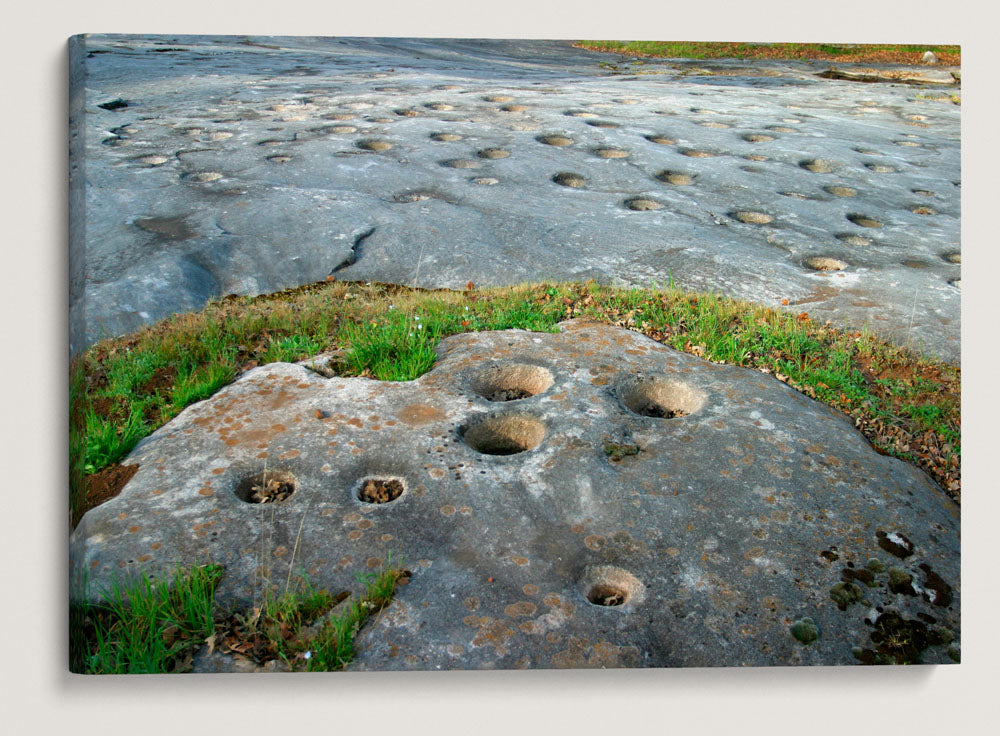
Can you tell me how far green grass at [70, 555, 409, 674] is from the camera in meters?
2.00

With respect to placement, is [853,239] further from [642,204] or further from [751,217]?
[642,204]

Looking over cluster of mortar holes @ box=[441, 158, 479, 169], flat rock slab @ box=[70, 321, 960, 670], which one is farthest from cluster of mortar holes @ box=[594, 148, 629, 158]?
flat rock slab @ box=[70, 321, 960, 670]

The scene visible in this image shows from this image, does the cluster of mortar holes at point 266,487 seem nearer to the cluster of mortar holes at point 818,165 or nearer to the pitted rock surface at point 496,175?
the pitted rock surface at point 496,175

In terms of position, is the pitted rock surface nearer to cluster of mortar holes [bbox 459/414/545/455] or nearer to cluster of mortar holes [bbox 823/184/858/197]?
cluster of mortar holes [bbox 823/184/858/197]

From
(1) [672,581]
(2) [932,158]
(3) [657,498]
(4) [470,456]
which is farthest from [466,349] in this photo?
(2) [932,158]

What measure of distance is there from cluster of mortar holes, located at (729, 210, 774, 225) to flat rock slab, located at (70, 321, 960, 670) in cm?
95

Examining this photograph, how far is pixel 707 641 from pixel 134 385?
1.80 meters

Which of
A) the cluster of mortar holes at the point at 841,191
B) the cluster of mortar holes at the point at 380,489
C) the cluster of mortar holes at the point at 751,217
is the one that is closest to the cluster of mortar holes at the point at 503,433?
the cluster of mortar holes at the point at 380,489

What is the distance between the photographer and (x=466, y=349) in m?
2.70

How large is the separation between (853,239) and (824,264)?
21 cm

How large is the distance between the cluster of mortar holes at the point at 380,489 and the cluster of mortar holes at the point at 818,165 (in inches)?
91.9

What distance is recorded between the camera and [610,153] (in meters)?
3.65

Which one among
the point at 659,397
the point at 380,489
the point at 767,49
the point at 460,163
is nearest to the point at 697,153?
the point at 767,49

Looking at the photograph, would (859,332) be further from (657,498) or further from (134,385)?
(134,385)
